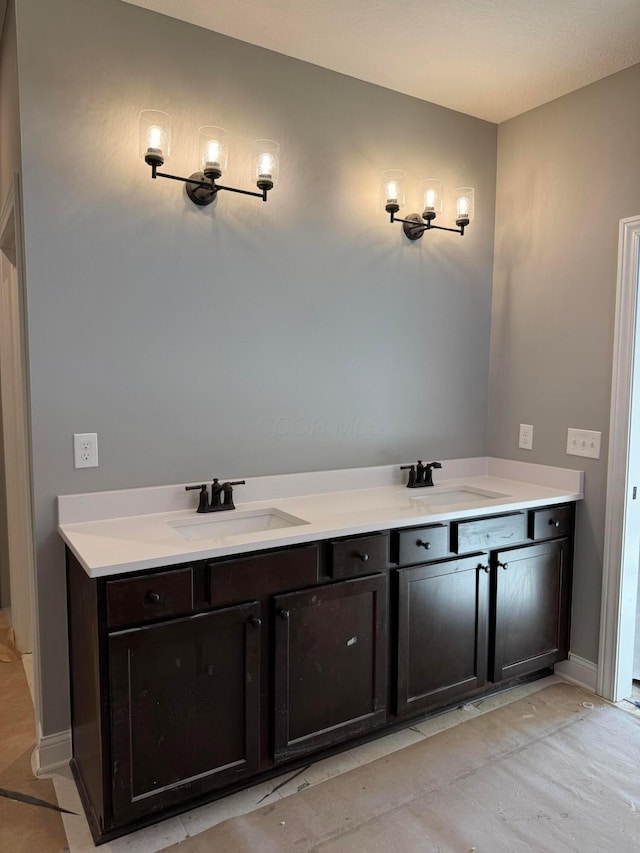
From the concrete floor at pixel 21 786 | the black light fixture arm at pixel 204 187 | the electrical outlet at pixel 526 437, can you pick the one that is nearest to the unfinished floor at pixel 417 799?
the concrete floor at pixel 21 786

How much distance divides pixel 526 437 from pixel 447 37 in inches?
71.8

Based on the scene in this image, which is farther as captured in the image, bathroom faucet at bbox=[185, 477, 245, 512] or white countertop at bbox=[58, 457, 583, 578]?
bathroom faucet at bbox=[185, 477, 245, 512]

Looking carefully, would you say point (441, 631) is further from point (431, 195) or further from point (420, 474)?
point (431, 195)

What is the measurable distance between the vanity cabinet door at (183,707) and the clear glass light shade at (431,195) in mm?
1964

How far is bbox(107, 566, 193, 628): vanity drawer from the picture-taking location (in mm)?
1667

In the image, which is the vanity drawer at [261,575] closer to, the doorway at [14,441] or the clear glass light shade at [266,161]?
the doorway at [14,441]

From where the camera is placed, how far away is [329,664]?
2.06 metres

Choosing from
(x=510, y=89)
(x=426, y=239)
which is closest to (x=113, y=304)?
(x=426, y=239)

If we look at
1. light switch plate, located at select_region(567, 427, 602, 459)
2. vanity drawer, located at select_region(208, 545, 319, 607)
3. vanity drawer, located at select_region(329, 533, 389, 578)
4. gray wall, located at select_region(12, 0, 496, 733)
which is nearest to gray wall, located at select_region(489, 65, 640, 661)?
light switch plate, located at select_region(567, 427, 602, 459)

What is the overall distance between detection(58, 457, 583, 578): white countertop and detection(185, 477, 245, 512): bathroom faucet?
0.03 m

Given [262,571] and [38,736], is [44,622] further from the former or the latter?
[262,571]

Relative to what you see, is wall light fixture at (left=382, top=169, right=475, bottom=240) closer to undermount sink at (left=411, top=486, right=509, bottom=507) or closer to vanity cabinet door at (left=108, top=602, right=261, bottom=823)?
undermount sink at (left=411, top=486, right=509, bottom=507)

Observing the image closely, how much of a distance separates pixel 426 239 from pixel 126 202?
57.4 inches

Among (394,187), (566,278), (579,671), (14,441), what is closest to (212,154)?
Result: (394,187)
